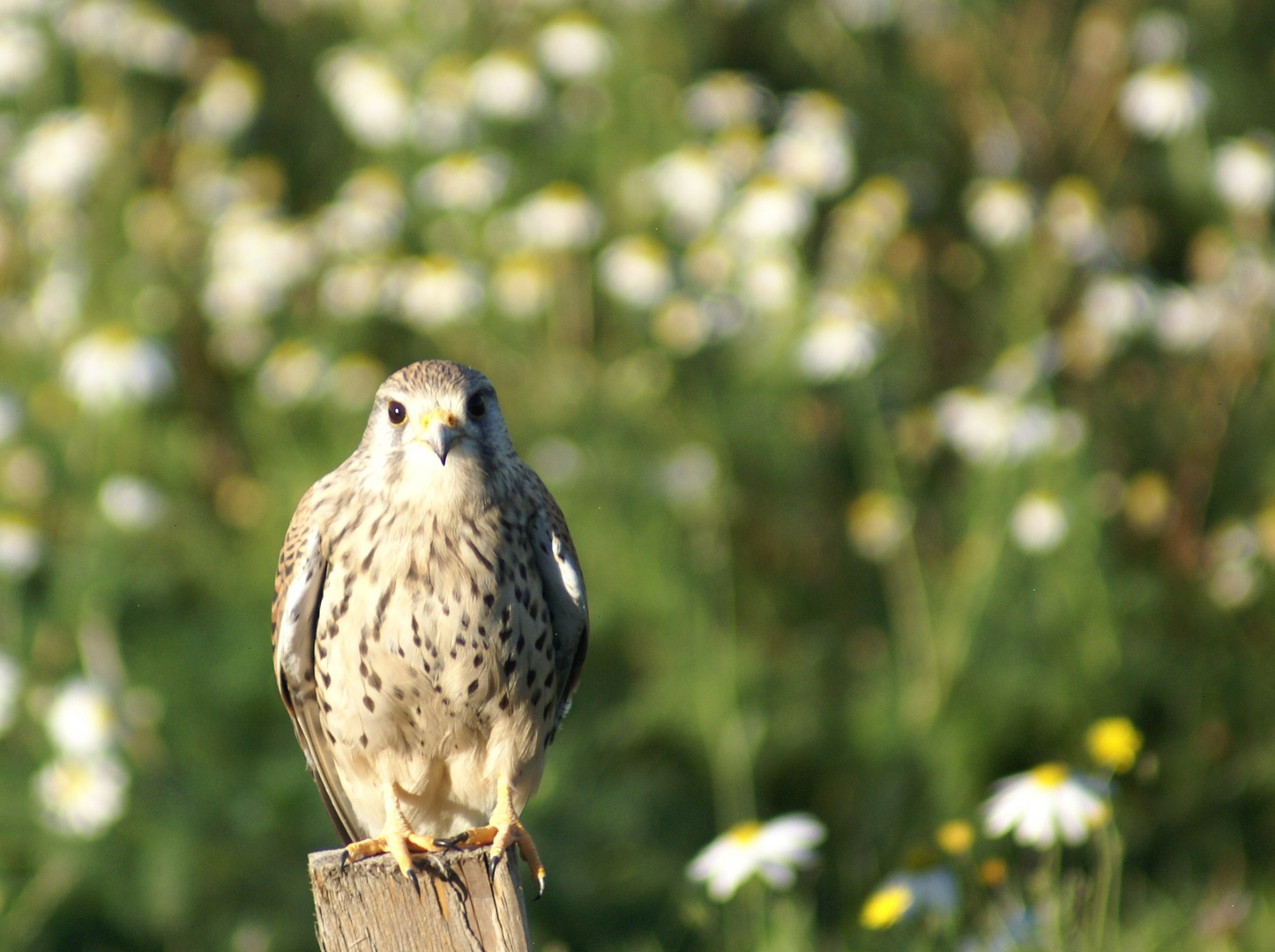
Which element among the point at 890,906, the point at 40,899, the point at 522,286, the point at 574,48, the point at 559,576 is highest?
the point at 574,48

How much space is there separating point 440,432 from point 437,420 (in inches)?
1.2

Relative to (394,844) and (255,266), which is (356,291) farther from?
(394,844)

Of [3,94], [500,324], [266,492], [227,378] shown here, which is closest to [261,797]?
[266,492]

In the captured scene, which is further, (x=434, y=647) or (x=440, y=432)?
(x=434, y=647)

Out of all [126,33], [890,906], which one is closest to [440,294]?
[126,33]

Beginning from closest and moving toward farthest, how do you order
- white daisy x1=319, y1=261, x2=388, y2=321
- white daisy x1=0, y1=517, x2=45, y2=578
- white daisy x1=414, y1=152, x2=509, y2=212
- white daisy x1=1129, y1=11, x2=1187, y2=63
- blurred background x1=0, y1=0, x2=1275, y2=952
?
blurred background x1=0, y1=0, x2=1275, y2=952, white daisy x1=0, y1=517, x2=45, y2=578, white daisy x1=414, y1=152, x2=509, y2=212, white daisy x1=319, y1=261, x2=388, y2=321, white daisy x1=1129, y1=11, x2=1187, y2=63

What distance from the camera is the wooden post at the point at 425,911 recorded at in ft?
6.59

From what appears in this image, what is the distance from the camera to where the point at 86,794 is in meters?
4.02

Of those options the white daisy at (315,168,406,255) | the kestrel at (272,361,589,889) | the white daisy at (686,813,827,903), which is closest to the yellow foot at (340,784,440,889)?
the kestrel at (272,361,589,889)

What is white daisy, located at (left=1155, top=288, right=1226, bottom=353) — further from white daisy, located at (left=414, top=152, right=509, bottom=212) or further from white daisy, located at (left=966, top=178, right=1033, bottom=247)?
white daisy, located at (left=414, top=152, right=509, bottom=212)

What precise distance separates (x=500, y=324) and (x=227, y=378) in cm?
158

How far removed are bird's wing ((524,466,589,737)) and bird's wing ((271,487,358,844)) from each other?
405 millimetres

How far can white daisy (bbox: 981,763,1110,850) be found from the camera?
2.78 meters

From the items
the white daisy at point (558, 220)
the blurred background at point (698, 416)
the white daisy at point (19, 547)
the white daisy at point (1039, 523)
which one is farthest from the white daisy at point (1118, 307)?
the white daisy at point (19, 547)
